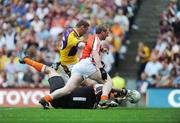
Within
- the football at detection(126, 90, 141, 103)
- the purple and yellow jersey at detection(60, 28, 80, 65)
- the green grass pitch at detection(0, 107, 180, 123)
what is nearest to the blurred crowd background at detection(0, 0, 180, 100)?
the purple and yellow jersey at detection(60, 28, 80, 65)

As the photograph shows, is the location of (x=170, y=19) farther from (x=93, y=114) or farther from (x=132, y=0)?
(x=93, y=114)

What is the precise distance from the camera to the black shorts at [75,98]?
17.1 m

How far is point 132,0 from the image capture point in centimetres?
2955

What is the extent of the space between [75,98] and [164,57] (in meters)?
9.99

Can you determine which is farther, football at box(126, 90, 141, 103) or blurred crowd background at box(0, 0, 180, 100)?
blurred crowd background at box(0, 0, 180, 100)

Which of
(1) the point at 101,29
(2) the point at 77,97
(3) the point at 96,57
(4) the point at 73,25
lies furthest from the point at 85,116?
(4) the point at 73,25

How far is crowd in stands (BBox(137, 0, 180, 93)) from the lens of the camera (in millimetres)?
25859

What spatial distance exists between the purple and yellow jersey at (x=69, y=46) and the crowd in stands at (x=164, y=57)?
22.1 ft

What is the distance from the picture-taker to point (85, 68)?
17.1 metres

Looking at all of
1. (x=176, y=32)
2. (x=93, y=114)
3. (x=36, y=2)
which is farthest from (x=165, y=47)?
(x=93, y=114)

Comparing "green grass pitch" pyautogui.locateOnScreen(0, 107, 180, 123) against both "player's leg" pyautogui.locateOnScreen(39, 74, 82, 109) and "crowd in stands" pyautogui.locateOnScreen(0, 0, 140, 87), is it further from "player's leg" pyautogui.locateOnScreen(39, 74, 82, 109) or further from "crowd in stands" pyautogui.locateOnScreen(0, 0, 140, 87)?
"crowd in stands" pyautogui.locateOnScreen(0, 0, 140, 87)

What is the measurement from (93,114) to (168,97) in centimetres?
1006

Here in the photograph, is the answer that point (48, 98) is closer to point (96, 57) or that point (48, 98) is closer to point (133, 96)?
point (96, 57)

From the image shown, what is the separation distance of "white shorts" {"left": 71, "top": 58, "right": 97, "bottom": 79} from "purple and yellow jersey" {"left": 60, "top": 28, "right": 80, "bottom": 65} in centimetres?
140
